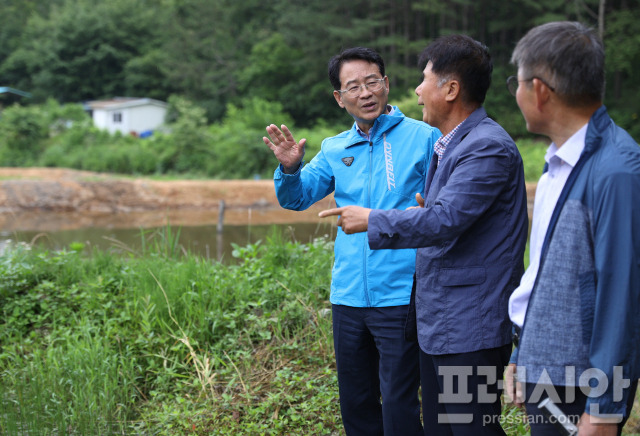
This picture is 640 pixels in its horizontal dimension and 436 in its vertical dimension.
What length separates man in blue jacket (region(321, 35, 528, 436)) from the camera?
5.96 ft

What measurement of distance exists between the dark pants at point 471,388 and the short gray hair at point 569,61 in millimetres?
803

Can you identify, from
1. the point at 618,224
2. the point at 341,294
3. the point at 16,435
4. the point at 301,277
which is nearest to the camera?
the point at 618,224

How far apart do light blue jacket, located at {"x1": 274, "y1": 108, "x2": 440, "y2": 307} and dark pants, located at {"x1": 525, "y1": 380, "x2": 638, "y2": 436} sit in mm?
845

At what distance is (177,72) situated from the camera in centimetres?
3438

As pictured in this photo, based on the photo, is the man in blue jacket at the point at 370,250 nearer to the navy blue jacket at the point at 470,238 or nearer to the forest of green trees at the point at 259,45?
the navy blue jacket at the point at 470,238

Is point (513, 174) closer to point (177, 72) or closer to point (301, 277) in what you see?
point (301, 277)

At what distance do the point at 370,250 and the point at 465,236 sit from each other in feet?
2.03

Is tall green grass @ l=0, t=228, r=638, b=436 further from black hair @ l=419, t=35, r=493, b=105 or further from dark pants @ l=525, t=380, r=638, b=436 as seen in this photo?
black hair @ l=419, t=35, r=493, b=105

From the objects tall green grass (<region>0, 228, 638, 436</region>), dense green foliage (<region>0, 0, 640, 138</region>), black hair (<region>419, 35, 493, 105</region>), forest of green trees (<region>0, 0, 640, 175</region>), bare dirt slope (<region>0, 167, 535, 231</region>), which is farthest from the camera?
dense green foliage (<region>0, 0, 640, 138</region>)

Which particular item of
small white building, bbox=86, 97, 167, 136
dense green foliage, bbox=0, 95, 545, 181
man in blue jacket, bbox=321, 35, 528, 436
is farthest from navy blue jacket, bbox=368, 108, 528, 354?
small white building, bbox=86, 97, 167, 136

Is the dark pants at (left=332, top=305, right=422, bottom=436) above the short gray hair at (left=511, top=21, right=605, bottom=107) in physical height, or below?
below

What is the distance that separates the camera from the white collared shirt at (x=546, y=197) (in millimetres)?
1518

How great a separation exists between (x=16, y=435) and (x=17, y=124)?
81.9 ft

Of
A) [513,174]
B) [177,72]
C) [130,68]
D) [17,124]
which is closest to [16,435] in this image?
[513,174]
